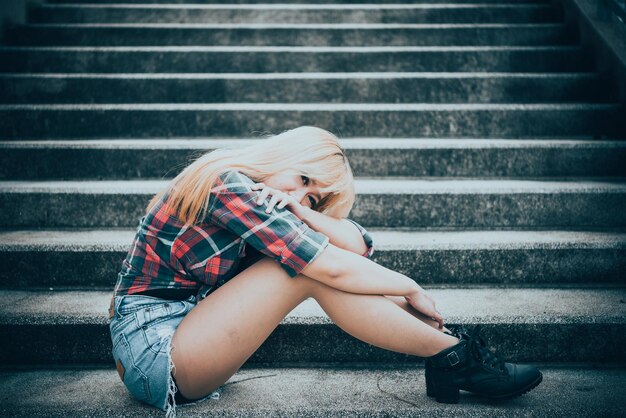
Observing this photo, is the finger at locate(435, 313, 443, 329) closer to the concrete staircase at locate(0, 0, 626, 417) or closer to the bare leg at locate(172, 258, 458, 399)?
the bare leg at locate(172, 258, 458, 399)

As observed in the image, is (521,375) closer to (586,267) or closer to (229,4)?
(586,267)

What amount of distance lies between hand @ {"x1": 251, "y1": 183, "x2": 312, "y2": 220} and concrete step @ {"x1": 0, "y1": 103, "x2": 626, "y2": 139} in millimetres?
1604

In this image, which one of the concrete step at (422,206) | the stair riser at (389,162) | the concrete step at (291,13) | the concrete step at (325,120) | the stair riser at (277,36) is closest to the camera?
the concrete step at (422,206)

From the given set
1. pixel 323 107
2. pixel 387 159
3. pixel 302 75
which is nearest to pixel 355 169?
pixel 387 159

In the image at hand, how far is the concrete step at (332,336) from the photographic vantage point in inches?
80.3

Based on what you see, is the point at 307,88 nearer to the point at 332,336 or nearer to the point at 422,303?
the point at 332,336

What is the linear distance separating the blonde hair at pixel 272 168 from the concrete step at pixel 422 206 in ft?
2.87

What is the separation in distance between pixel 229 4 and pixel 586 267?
3.75 m

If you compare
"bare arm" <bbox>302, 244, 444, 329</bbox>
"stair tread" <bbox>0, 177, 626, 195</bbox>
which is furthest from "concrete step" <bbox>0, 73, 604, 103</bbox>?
"bare arm" <bbox>302, 244, 444, 329</bbox>

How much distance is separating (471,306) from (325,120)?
61.7 inches

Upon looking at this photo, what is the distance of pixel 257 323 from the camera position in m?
1.60

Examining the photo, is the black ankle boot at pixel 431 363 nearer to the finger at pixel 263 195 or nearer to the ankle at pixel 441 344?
the ankle at pixel 441 344

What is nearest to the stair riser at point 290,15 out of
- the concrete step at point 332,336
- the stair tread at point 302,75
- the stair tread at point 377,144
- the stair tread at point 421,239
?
the stair tread at point 302,75

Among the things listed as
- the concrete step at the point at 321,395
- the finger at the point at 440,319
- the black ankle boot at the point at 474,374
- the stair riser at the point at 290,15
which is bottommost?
the concrete step at the point at 321,395
